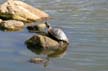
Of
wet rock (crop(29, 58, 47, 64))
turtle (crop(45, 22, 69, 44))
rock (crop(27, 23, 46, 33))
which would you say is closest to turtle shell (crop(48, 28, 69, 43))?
turtle (crop(45, 22, 69, 44))

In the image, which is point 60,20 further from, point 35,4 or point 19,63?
point 19,63

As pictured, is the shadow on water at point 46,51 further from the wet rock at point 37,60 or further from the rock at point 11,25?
the rock at point 11,25

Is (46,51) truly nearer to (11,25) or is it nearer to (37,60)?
(37,60)

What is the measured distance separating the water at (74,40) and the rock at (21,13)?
0.54 m

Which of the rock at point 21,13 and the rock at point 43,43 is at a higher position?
the rock at point 21,13

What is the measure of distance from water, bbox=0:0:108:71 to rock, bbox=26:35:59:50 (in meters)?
0.30

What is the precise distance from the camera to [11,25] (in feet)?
45.3

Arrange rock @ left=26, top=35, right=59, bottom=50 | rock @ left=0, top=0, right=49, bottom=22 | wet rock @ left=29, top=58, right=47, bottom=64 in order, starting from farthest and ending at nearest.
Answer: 1. rock @ left=0, top=0, right=49, bottom=22
2. rock @ left=26, top=35, right=59, bottom=50
3. wet rock @ left=29, top=58, right=47, bottom=64

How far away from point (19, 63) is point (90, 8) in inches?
249

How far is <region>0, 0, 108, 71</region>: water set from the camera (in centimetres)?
1030

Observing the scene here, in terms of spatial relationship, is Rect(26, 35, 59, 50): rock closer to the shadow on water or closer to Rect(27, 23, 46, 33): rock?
the shadow on water

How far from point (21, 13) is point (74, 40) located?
3.48 meters

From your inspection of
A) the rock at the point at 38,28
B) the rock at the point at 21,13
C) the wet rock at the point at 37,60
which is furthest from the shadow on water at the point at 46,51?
the rock at the point at 21,13

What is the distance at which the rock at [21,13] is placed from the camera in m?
14.9
